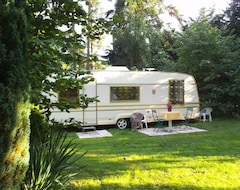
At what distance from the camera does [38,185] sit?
2797 mm

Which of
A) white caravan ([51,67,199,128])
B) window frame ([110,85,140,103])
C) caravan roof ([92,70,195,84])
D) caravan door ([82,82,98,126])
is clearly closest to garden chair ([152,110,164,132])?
white caravan ([51,67,199,128])

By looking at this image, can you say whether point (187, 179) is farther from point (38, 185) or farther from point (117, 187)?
point (38, 185)

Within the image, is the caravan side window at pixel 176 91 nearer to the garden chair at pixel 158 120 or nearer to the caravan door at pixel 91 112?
the garden chair at pixel 158 120

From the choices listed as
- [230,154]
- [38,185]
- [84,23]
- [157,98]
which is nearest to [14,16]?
[84,23]

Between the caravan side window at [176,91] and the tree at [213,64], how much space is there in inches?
62.2

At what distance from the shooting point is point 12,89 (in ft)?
6.71

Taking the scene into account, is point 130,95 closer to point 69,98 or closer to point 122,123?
point 122,123

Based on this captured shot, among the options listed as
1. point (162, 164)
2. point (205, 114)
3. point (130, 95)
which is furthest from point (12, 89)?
point (205, 114)

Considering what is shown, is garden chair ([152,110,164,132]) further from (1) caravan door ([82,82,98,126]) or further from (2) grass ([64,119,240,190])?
(1) caravan door ([82,82,98,126])

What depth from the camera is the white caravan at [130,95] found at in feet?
33.0

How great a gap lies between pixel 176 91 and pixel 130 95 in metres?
2.26

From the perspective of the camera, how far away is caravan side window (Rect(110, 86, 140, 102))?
34.2 ft

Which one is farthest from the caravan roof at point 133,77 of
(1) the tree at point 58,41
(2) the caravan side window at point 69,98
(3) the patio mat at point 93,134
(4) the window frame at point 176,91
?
(1) the tree at point 58,41

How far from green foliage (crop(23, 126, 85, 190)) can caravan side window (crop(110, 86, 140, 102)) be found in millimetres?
6862
